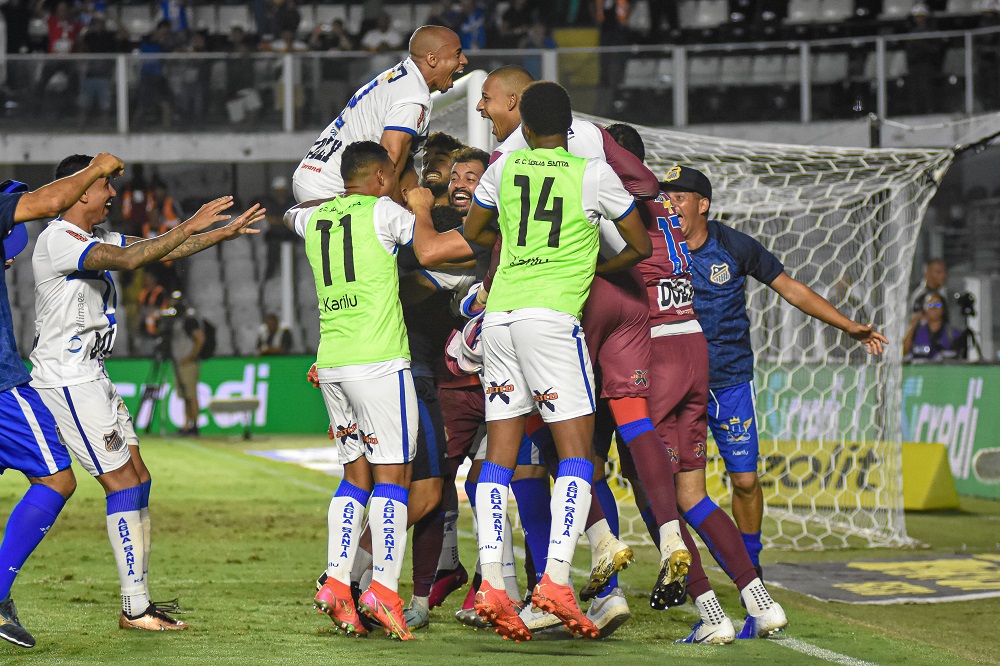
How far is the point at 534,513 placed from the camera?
219 inches

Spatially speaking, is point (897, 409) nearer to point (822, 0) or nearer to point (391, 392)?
point (391, 392)

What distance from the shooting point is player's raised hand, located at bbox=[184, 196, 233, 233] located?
5207 millimetres

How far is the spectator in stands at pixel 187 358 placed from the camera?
18859 mm

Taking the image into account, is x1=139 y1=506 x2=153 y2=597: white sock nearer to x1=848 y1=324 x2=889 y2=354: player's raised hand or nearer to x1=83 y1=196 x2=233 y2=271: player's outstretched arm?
x1=83 y1=196 x2=233 y2=271: player's outstretched arm

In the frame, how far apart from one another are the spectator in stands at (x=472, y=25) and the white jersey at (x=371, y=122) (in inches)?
620

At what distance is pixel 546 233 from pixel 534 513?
128 centimetres

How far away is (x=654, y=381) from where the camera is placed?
568 cm

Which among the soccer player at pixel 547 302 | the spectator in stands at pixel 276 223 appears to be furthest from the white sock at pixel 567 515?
the spectator in stands at pixel 276 223

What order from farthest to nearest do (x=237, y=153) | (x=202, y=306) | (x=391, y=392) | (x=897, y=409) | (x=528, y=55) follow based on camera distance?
(x=202, y=306), (x=237, y=153), (x=528, y=55), (x=897, y=409), (x=391, y=392)

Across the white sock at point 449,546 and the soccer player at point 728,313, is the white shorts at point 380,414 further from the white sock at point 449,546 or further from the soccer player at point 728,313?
the soccer player at point 728,313

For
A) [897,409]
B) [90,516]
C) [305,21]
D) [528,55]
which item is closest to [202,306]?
[305,21]

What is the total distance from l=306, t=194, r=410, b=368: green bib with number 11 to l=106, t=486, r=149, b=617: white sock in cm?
108

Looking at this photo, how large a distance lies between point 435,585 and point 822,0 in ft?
58.2

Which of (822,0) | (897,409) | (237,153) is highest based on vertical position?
(822,0)
